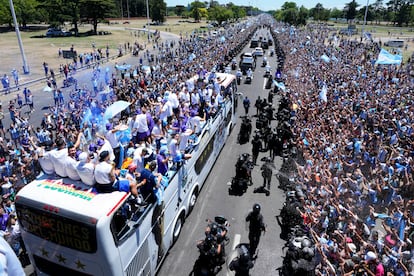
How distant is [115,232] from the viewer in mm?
4973

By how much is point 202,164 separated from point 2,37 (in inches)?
2722

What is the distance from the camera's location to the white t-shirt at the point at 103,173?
526 cm

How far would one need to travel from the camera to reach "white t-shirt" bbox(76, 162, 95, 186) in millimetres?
5355

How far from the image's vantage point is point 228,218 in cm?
909

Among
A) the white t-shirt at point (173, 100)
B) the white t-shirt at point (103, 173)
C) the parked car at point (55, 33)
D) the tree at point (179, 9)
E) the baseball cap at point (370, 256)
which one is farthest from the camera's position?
the tree at point (179, 9)

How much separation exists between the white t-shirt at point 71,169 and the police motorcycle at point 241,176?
219 inches

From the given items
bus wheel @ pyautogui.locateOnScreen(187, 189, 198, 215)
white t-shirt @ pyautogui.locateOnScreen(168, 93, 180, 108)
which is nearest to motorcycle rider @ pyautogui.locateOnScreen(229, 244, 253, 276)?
bus wheel @ pyautogui.locateOnScreen(187, 189, 198, 215)

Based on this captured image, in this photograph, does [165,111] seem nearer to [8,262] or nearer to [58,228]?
[58,228]

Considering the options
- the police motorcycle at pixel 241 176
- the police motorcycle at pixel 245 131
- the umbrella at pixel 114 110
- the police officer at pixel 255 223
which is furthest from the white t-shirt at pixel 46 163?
the police motorcycle at pixel 245 131

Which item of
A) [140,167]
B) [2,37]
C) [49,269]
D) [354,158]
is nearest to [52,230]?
[49,269]

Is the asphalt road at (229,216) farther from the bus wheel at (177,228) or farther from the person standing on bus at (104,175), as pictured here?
the person standing on bus at (104,175)

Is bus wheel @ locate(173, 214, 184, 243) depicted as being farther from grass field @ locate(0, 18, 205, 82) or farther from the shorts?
grass field @ locate(0, 18, 205, 82)

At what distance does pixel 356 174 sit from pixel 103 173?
6.22 m

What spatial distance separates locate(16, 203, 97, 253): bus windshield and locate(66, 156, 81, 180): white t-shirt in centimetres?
84
